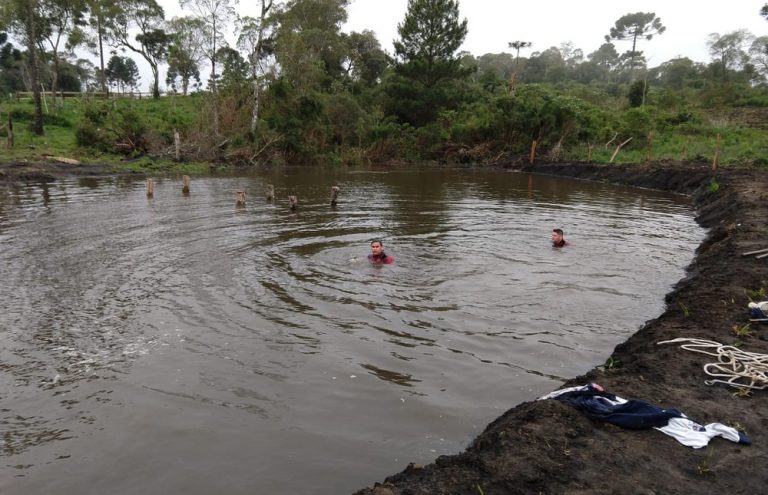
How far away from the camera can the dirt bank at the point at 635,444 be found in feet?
14.1

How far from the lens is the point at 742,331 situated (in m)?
7.29

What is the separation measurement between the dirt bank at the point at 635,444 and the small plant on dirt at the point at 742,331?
82 millimetres

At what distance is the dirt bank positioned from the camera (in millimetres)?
4312

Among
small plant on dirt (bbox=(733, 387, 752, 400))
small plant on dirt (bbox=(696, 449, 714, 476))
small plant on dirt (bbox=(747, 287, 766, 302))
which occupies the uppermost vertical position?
small plant on dirt (bbox=(747, 287, 766, 302))

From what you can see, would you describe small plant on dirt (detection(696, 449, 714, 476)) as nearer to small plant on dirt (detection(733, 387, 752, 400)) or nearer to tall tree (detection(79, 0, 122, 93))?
small plant on dirt (detection(733, 387, 752, 400))

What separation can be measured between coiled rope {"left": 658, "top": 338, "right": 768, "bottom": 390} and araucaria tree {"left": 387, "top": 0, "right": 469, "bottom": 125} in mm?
44861

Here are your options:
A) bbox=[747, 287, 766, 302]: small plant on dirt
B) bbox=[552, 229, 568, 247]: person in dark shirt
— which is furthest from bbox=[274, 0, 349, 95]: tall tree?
bbox=[747, 287, 766, 302]: small plant on dirt

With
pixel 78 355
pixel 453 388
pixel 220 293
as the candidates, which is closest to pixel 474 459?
pixel 453 388

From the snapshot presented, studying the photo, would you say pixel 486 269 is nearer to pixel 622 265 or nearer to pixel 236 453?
pixel 622 265

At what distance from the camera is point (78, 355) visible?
7.62m

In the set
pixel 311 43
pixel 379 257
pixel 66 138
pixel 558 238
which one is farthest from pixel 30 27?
pixel 558 238

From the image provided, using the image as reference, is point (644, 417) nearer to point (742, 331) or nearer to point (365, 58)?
point (742, 331)

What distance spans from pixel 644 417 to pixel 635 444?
0.36 meters

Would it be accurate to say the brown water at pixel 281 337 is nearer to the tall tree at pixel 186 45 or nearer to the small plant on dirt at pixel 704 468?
the small plant on dirt at pixel 704 468
